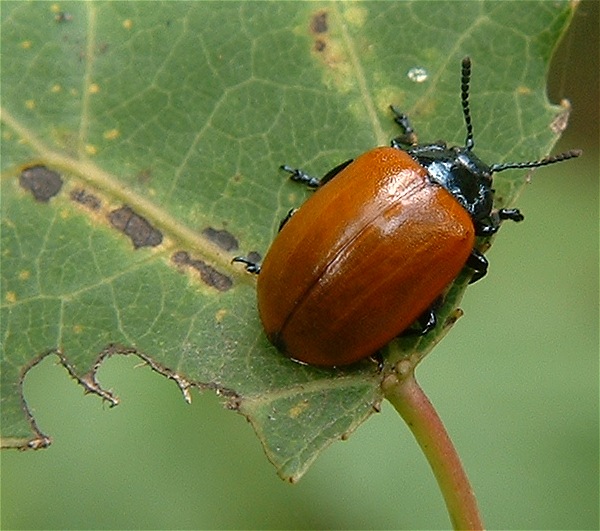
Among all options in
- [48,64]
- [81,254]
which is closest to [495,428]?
[81,254]

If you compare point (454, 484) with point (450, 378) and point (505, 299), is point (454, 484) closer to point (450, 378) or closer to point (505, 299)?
point (450, 378)

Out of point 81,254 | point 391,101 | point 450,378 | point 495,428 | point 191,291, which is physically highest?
point 391,101

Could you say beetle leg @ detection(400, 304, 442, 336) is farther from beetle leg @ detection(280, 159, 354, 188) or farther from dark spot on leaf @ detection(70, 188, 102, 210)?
dark spot on leaf @ detection(70, 188, 102, 210)

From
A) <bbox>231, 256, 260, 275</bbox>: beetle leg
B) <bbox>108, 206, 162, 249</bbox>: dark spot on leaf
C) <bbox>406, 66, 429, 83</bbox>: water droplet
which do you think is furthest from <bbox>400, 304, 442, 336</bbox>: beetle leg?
<bbox>108, 206, 162, 249</bbox>: dark spot on leaf

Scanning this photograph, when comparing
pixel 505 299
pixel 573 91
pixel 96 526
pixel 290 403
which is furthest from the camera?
pixel 573 91

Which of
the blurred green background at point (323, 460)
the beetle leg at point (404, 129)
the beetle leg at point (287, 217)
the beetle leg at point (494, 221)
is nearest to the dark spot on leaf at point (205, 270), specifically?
the beetle leg at point (287, 217)

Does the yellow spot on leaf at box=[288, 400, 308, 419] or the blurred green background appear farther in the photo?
the blurred green background
